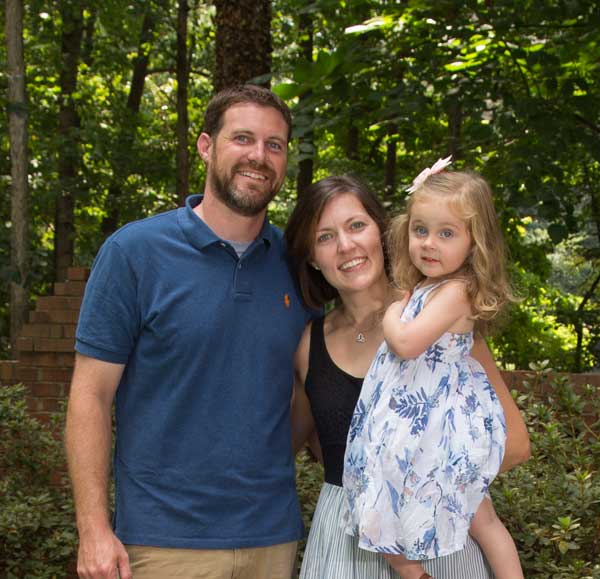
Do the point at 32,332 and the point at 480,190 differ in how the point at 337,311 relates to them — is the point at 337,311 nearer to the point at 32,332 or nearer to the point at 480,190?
the point at 480,190

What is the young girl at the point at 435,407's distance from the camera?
7.95ft

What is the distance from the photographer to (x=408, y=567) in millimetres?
2500

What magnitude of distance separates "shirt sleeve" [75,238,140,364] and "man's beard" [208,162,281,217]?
0.38 metres

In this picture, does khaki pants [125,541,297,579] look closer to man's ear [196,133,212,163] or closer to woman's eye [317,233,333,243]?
woman's eye [317,233,333,243]

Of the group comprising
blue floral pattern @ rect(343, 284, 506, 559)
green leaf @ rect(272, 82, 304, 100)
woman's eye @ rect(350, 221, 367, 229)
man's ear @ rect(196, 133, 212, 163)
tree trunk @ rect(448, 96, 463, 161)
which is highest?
tree trunk @ rect(448, 96, 463, 161)

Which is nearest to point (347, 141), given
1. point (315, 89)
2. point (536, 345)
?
point (536, 345)

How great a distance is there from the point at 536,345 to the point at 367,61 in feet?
33.9

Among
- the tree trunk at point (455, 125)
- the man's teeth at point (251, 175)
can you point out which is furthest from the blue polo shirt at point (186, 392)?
the tree trunk at point (455, 125)

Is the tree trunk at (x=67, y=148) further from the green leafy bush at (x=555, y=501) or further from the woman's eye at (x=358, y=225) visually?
the woman's eye at (x=358, y=225)

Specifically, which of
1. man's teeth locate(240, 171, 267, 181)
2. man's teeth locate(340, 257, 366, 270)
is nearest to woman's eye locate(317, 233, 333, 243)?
man's teeth locate(340, 257, 366, 270)

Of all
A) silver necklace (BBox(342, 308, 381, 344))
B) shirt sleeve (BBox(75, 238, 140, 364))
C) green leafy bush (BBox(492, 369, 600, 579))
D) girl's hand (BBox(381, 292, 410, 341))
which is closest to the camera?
girl's hand (BBox(381, 292, 410, 341))

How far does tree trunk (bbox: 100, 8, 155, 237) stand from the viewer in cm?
1332

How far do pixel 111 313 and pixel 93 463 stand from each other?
44cm

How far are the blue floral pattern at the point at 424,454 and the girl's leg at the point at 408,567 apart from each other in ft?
0.19
